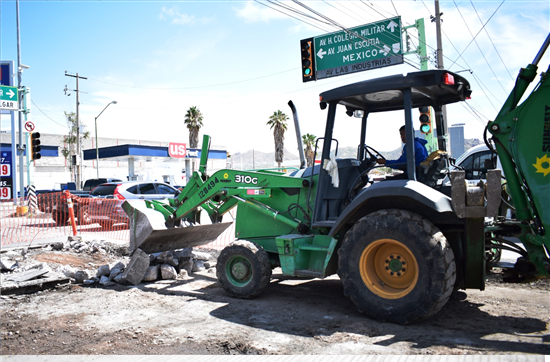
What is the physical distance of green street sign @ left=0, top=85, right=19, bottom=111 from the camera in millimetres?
19320

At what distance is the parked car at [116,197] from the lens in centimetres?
1395

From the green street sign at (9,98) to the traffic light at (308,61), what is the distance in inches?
533

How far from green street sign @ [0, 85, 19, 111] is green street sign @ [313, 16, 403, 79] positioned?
14.1 meters

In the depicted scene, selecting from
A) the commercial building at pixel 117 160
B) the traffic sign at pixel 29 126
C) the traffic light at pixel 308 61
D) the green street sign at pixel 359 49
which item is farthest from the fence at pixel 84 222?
the commercial building at pixel 117 160

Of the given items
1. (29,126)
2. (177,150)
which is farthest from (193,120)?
(29,126)

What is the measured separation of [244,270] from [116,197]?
1031cm

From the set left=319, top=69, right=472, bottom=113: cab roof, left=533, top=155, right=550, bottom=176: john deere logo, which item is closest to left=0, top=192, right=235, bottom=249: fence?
→ left=319, top=69, right=472, bottom=113: cab roof

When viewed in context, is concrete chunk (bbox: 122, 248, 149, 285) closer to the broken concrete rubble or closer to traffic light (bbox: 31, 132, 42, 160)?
the broken concrete rubble

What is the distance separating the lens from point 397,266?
15.5 feet

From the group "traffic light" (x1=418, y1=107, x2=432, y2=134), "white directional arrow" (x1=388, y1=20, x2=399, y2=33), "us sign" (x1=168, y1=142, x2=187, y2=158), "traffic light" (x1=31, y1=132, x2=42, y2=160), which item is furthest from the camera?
"us sign" (x1=168, y1=142, x2=187, y2=158)

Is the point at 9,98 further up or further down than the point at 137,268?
further up

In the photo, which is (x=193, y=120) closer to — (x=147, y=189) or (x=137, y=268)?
(x=147, y=189)

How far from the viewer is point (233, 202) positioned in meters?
7.07

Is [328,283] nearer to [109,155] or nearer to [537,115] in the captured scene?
[537,115]
